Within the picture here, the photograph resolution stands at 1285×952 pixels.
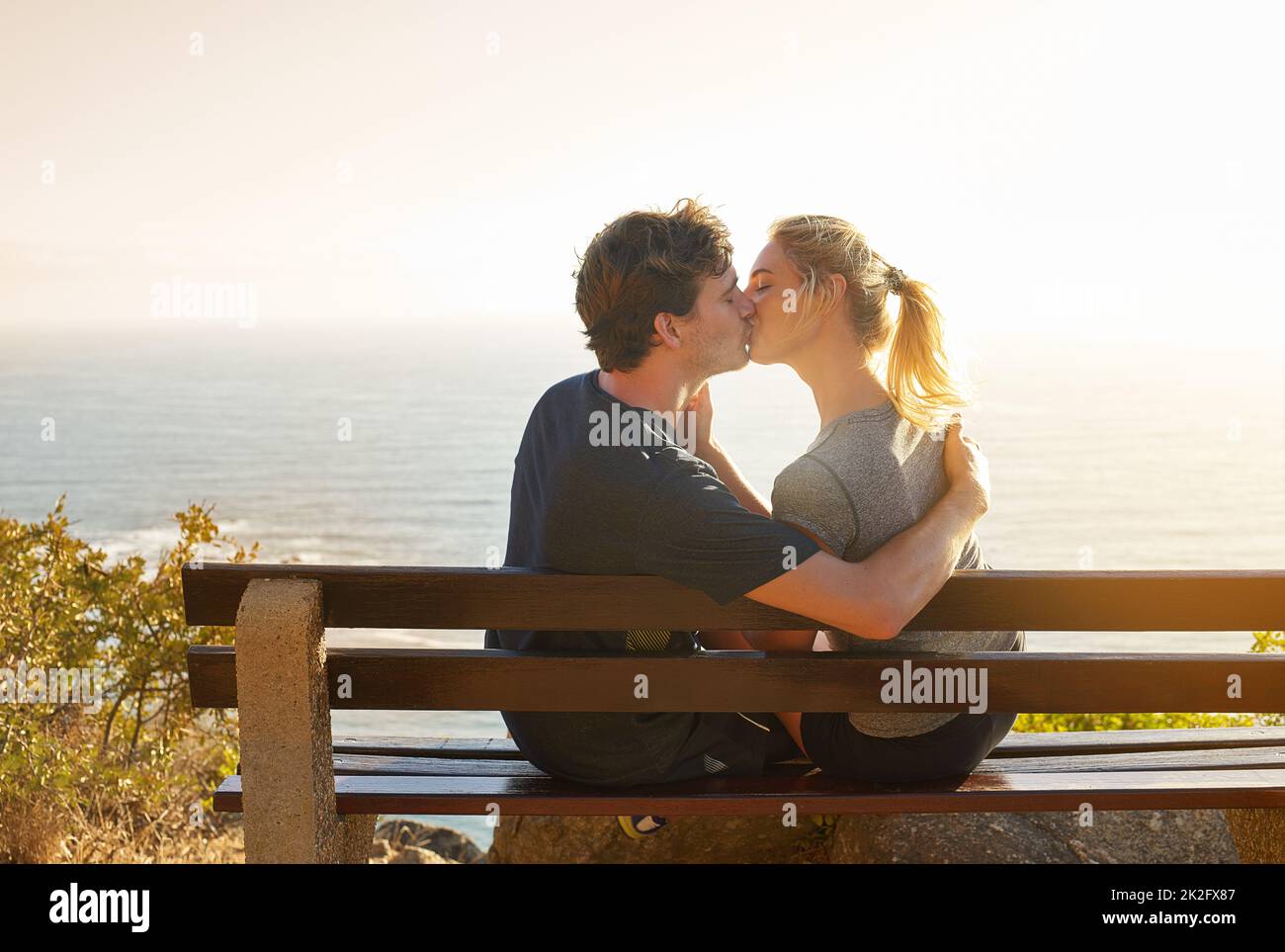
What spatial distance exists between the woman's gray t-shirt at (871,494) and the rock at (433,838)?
5.67 m

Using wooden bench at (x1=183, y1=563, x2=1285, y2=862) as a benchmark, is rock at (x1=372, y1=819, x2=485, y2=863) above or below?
below

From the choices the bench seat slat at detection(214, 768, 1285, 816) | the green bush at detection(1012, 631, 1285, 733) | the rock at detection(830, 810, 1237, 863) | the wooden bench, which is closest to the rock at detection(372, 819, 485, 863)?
the green bush at detection(1012, 631, 1285, 733)

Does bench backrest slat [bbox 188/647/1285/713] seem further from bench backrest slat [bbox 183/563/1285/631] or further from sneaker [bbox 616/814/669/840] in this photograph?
sneaker [bbox 616/814/669/840]

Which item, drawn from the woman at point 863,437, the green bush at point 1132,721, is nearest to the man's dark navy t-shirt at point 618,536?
the woman at point 863,437

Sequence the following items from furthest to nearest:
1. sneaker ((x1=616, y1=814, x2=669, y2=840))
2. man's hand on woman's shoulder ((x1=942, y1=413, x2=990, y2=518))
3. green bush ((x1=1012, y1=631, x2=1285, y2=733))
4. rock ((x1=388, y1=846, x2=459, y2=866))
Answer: rock ((x1=388, y1=846, x2=459, y2=866))
green bush ((x1=1012, y1=631, x2=1285, y2=733))
sneaker ((x1=616, y1=814, x2=669, y2=840))
man's hand on woman's shoulder ((x1=942, y1=413, x2=990, y2=518))

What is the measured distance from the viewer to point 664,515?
2.60m

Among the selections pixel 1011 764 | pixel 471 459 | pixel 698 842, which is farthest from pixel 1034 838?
pixel 471 459

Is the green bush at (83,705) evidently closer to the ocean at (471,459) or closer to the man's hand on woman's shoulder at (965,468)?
the ocean at (471,459)

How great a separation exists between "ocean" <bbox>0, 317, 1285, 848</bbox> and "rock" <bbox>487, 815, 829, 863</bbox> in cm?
177

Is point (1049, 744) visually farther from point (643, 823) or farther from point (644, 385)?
point (644, 385)

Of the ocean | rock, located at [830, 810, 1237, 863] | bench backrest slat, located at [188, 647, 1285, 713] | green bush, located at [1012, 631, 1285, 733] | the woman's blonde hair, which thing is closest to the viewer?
bench backrest slat, located at [188, 647, 1285, 713]

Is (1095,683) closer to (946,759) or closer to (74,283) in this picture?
(946,759)

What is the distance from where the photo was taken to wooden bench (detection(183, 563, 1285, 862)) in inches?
104

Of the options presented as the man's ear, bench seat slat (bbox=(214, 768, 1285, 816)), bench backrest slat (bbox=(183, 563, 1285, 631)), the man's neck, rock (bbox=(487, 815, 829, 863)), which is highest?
the man's ear
